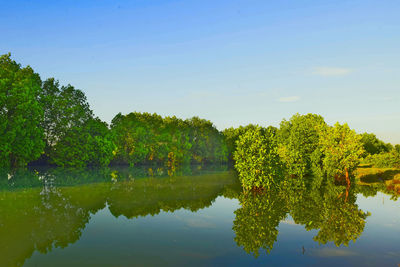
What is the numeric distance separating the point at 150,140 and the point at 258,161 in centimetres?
7559

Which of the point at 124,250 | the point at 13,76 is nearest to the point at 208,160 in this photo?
the point at 13,76

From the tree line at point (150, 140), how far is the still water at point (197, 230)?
19.1 feet

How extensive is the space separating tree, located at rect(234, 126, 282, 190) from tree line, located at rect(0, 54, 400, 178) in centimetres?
9

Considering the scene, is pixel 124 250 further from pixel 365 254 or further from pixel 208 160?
pixel 208 160

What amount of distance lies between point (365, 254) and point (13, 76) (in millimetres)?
62742

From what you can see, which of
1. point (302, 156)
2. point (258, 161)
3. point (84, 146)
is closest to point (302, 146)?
point (302, 156)

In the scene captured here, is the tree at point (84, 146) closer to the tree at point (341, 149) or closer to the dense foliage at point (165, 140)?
the dense foliage at point (165, 140)

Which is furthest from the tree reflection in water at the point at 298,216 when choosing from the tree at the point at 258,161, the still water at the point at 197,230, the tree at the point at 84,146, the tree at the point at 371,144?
the tree at the point at 371,144

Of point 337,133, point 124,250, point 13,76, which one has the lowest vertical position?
point 124,250

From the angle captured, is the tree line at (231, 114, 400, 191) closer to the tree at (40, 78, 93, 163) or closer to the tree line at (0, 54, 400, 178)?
the tree line at (0, 54, 400, 178)

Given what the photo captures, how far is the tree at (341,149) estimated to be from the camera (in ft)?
123

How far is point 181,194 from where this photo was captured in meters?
29.6

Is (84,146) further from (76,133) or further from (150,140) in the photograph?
(150,140)

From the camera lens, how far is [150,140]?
9981cm
